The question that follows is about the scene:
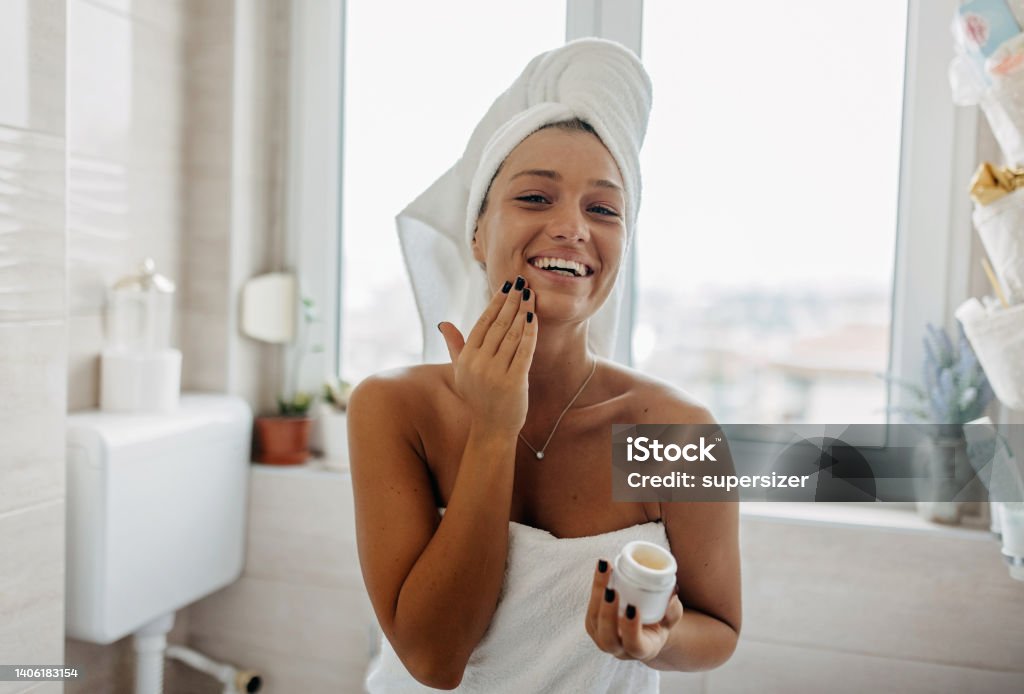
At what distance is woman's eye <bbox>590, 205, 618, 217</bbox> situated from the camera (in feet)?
2.69

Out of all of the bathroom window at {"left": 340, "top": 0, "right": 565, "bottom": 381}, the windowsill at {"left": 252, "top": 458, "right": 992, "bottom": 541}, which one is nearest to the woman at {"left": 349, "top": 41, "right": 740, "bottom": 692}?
the windowsill at {"left": 252, "top": 458, "right": 992, "bottom": 541}

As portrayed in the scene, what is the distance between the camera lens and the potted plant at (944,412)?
121 centimetres

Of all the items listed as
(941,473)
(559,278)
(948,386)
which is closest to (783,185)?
(948,386)

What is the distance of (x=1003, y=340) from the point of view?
1.01m

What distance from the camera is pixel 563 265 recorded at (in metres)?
0.79

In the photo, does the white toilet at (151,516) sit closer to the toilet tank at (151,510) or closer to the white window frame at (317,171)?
the toilet tank at (151,510)

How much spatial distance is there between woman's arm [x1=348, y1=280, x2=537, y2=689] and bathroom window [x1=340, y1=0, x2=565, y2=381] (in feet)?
2.77

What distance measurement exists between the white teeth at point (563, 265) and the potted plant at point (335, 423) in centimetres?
87

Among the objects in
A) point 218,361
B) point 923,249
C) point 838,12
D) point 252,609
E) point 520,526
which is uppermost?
point 838,12

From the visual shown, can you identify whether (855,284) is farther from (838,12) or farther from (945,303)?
(838,12)

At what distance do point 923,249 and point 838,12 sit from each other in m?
0.44

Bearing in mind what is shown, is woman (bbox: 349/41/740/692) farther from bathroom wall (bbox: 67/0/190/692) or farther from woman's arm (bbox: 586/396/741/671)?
bathroom wall (bbox: 67/0/190/692)

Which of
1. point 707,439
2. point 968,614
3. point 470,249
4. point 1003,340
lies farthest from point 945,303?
point 470,249

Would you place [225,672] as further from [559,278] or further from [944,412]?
[944,412]
